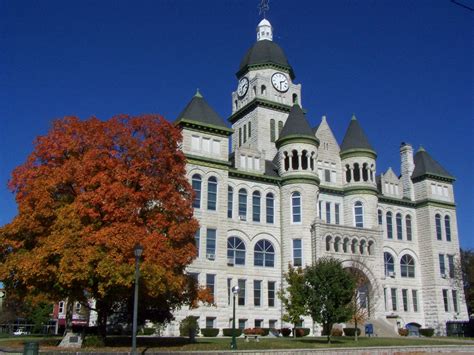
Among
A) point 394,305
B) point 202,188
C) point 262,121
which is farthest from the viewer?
point 262,121

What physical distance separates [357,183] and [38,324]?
2107 inches

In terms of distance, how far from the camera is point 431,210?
5891 centimetres

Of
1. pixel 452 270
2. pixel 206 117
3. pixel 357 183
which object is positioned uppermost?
pixel 206 117

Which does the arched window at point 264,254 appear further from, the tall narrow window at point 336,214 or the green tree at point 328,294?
the green tree at point 328,294

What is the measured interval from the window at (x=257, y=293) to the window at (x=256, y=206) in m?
5.97

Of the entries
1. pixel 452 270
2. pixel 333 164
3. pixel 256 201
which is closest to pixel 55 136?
pixel 256 201

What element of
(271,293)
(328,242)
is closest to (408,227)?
(328,242)

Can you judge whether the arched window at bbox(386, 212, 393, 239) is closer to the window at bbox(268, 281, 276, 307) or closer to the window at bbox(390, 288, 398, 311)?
the window at bbox(390, 288, 398, 311)

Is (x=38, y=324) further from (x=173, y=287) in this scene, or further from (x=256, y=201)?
(x=173, y=287)

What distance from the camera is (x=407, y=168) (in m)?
61.7

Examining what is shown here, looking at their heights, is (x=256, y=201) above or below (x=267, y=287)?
above

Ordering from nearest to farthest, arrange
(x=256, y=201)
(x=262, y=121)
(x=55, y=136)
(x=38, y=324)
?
1. (x=55, y=136)
2. (x=256, y=201)
3. (x=262, y=121)
4. (x=38, y=324)

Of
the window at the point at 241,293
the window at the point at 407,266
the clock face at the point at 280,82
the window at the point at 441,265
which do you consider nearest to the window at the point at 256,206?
the window at the point at 241,293

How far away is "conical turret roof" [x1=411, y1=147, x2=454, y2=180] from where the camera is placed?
6038 centimetres
